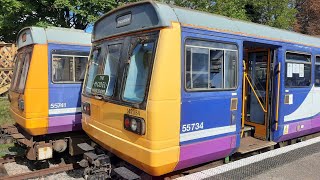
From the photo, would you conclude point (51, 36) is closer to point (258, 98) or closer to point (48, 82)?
point (48, 82)

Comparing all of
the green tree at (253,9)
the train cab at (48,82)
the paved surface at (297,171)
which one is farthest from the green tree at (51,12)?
the paved surface at (297,171)

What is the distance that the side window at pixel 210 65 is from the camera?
4438 mm

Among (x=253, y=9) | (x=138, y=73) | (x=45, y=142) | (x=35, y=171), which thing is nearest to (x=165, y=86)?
(x=138, y=73)

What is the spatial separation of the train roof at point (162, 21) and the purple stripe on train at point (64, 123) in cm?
227

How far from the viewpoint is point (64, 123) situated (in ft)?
23.5

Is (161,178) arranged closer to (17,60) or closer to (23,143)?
(23,143)

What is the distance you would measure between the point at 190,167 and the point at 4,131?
17.5 feet

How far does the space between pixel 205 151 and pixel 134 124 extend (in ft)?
3.87

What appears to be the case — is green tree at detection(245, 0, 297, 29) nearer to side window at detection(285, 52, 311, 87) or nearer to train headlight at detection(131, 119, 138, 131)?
side window at detection(285, 52, 311, 87)

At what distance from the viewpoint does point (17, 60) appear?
7906 mm

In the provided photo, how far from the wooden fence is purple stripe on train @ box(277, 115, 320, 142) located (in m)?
14.3

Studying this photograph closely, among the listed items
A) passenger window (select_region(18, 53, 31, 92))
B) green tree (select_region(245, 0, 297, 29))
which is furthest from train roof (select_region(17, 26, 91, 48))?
green tree (select_region(245, 0, 297, 29))

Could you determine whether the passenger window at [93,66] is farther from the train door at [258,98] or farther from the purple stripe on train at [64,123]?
the train door at [258,98]

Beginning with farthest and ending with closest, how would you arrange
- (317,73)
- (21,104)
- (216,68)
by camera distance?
1. (317,73)
2. (21,104)
3. (216,68)
